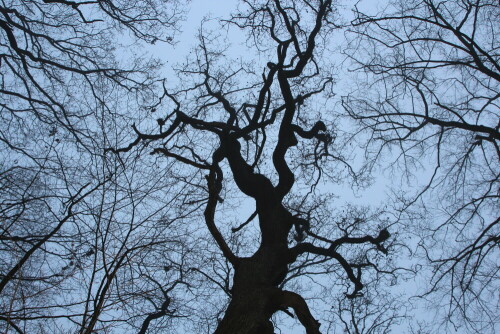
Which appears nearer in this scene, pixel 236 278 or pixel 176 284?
pixel 236 278

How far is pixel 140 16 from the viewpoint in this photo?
6.49 meters

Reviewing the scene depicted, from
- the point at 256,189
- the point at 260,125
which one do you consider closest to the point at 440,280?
the point at 256,189

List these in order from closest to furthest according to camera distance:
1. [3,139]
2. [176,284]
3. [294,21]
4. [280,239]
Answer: [280,239] → [3,139] → [176,284] → [294,21]

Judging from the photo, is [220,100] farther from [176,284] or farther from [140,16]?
[176,284]

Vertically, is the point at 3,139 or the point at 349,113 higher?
the point at 349,113

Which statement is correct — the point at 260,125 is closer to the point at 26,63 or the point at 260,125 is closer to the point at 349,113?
the point at 349,113

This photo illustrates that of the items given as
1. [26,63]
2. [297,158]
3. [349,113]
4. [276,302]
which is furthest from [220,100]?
[276,302]

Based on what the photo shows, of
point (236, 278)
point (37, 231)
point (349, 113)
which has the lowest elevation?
point (236, 278)

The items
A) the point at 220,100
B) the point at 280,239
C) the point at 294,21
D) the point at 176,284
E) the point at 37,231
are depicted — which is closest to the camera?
the point at 37,231

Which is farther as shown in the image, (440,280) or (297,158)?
(297,158)

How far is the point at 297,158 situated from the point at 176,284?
326 centimetres

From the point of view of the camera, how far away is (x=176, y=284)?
231 inches

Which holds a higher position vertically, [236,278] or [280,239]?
[280,239]

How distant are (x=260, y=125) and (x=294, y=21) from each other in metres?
1.93
